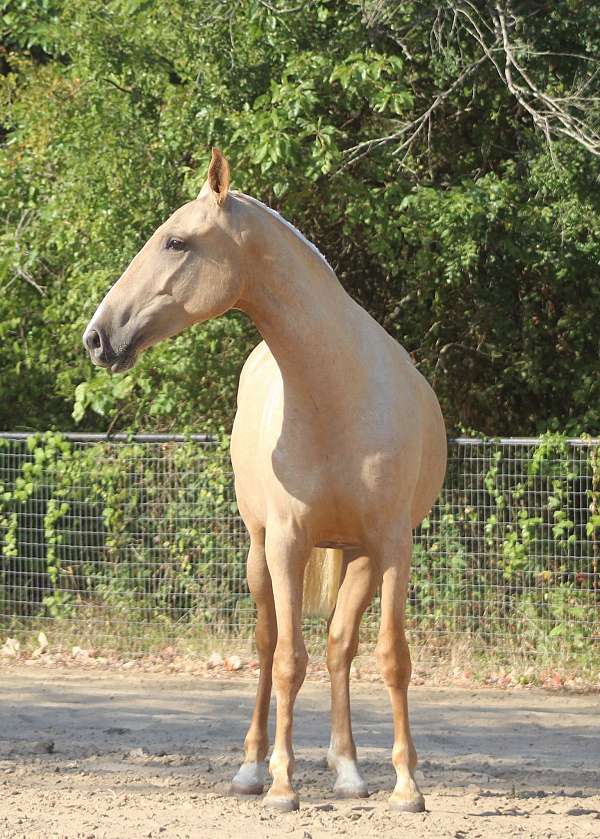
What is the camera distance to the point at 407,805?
16.1 ft

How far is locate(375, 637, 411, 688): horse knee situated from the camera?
5020 millimetres

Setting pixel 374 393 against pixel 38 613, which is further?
pixel 38 613

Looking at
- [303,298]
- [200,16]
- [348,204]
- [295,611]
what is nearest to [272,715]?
[295,611]

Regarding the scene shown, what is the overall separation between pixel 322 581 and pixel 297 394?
1.52 metres

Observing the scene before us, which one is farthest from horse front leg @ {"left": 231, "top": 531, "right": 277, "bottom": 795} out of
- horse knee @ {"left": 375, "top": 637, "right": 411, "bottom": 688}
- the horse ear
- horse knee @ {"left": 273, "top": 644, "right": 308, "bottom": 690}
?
the horse ear

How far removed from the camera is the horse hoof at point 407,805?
194 inches

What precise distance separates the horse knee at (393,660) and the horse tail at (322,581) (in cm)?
107

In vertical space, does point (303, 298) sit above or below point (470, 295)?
below

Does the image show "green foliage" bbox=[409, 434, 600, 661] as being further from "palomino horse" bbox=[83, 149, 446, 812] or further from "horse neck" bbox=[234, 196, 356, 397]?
"horse neck" bbox=[234, 196, 356, 397]

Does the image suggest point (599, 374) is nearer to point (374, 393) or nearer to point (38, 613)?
point (38, 613)

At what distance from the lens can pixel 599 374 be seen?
11031 millimetres

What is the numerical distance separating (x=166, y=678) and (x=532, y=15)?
18.9 feet

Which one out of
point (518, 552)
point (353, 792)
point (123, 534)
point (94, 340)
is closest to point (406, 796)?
point (353, 792)

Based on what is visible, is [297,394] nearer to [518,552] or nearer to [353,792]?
[353,792]
